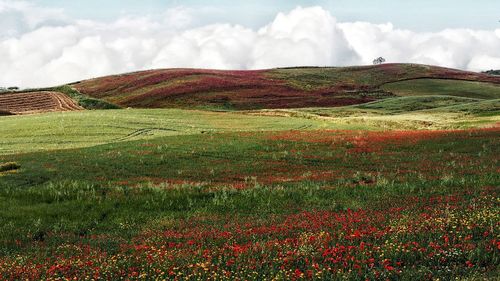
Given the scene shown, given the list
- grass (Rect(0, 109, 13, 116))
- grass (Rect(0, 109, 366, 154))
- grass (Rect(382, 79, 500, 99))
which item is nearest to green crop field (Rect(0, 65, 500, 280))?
grass (Rect(0, 109, 366, 154))

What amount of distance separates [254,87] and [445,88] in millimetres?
50795

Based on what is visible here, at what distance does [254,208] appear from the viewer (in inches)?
637

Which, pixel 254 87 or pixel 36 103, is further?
pixel 254 87

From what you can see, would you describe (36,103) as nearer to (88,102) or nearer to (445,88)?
(88,102)

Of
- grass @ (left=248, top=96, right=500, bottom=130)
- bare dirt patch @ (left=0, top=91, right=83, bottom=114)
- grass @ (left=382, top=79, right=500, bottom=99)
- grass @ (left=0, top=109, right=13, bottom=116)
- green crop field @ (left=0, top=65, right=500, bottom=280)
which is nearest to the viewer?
green crop field @ (left=0, top=65, right=500, bottom=280)

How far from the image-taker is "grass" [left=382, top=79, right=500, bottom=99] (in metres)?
112

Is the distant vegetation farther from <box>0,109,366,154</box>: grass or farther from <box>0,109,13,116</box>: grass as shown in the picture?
<box>0,109,366,154</box>: grass

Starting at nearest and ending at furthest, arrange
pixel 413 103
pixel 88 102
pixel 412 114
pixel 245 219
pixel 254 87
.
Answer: pixel 245 219, pixel 412 114, pixel 88 102, pixel 413 103, pixel 254 87

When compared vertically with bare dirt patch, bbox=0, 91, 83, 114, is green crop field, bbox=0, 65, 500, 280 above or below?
below

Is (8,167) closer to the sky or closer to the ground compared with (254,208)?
closer to the sky

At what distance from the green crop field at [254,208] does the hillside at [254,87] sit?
161ft

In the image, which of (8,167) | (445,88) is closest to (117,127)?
(8,167)

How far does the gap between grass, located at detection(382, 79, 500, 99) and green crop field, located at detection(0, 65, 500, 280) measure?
77.2m

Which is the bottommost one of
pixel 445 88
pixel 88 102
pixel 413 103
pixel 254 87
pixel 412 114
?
pixel 412 114
